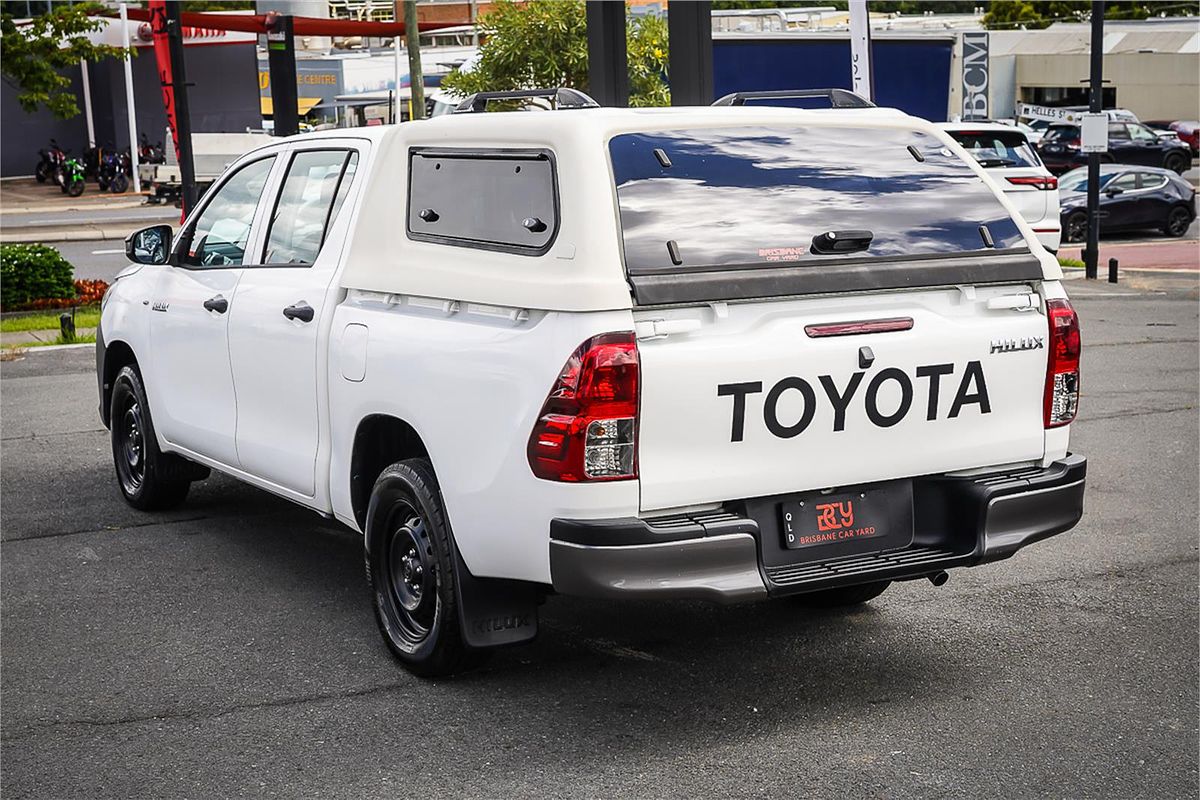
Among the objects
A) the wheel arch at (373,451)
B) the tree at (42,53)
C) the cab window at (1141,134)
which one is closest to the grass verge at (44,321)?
the wheel arch at (373,451)

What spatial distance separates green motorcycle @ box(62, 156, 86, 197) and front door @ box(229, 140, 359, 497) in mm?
37953

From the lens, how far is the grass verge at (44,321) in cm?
1579

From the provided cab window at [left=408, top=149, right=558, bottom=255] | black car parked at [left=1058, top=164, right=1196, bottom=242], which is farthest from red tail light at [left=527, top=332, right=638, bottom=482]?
black car parked at [left=1058, top=164, right=1196, bottom=242]

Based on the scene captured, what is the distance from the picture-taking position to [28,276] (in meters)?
17.0

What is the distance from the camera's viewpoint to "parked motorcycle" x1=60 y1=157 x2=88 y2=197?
41719 mm

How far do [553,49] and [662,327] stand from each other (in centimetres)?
1789

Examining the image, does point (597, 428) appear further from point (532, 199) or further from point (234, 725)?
point (234, 725)

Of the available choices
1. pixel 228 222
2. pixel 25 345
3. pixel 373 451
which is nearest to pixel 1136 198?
pixel 25 345

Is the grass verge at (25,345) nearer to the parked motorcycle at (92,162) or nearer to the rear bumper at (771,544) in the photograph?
the rear bumper at (771,544)

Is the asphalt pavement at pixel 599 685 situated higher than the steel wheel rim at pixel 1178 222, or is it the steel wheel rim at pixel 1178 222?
the asphalt pavement at pixel 599 685

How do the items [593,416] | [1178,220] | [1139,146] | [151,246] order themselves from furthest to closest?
[1139,146]
[1178,220]
[151,246]
[593,416]

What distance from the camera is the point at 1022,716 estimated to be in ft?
16.4

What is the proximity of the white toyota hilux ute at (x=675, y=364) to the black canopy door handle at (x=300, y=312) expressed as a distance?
18 millimetres

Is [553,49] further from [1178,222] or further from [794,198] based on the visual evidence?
[794,198]
